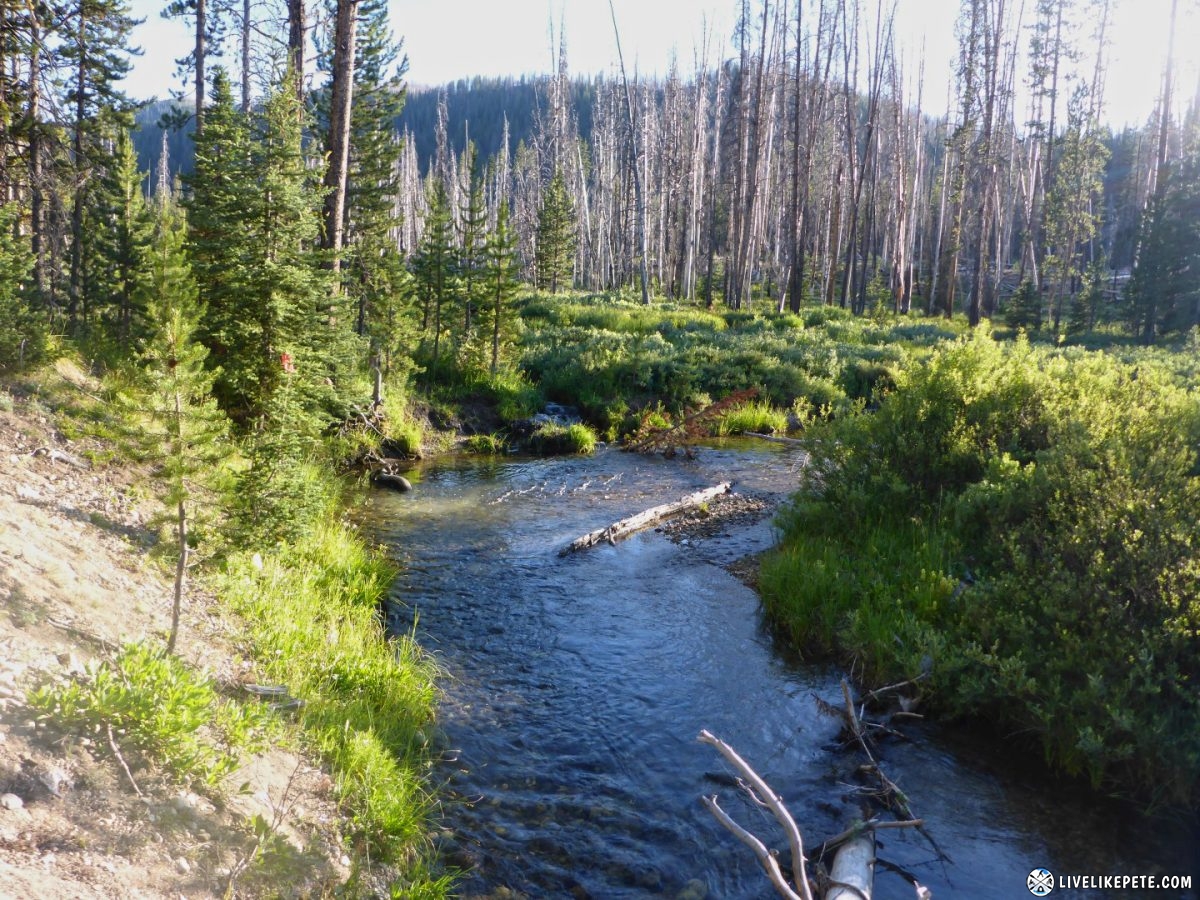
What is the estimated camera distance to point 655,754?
5.45 m

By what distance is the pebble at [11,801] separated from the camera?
3035 mm

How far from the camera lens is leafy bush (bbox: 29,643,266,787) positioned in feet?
11.7

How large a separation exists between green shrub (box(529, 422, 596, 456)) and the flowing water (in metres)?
6.38

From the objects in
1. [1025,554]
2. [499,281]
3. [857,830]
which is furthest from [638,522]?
[499,281]

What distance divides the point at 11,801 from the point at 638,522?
7728mm

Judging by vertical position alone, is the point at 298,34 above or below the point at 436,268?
above

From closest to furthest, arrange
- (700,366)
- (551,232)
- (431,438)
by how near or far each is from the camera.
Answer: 1. (431,438)
2. (700,366)
3. (551,232)

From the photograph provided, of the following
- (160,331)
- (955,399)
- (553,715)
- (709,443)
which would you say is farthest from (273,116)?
(709,443)

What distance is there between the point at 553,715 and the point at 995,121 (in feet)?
175

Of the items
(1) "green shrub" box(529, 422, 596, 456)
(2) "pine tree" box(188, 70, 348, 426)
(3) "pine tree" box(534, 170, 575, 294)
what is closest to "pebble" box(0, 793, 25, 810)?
(2) "pine tree" box(188, 70, 348, 426)

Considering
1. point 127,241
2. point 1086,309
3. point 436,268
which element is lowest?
point 127,241

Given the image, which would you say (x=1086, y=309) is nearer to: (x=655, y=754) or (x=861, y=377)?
(x=861, y=377)

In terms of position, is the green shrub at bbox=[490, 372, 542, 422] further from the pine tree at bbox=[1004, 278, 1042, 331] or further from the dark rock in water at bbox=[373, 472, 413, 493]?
the pine tree at bbox=[1004, 278, 1042, 331]

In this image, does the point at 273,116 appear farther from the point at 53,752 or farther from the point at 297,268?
the point at 53,752
